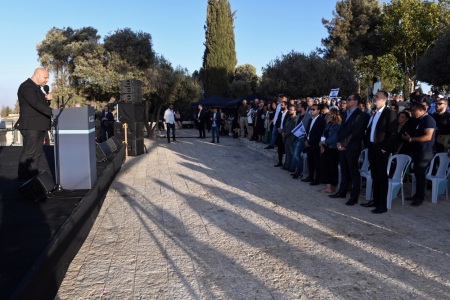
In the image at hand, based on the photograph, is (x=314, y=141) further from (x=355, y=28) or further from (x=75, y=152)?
(x=355, y=28)

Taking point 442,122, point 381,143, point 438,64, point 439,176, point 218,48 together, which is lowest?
point 439,176

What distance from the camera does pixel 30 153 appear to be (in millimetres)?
5500

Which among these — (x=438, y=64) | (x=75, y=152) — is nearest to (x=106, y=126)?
Result: (x=75, y=152)

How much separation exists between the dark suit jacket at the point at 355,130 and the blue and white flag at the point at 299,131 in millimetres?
2147

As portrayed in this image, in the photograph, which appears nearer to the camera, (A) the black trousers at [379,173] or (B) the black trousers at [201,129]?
(A) the black trousers at [379,173]

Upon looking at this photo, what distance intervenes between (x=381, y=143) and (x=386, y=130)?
21 cm

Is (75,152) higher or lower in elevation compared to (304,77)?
lower

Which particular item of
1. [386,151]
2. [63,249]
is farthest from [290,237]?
[63,249]

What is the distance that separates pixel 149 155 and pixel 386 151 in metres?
8.98

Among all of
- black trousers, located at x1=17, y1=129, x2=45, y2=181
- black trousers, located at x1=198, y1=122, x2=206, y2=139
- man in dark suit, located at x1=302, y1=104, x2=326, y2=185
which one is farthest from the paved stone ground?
black trousers, located at x1=198, y1=122, x2=206, y2=139

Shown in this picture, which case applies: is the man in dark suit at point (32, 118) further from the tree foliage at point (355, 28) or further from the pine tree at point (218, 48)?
the tree foliage at point (355, 28)

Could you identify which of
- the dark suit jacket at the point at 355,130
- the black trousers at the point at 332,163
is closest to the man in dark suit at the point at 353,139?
the dark suit jacket at the point at 355,130

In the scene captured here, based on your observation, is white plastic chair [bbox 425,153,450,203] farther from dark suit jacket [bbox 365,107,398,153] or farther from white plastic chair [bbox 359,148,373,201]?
dark suit jacket [bbox 365,107,398,153]

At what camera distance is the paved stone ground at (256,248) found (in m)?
3.33
